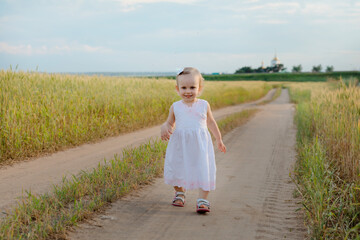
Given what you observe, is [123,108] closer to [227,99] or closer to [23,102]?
[23,102]

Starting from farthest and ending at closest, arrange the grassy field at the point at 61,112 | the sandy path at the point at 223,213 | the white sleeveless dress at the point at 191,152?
the grassy field at the point at 61,112 < the white sleeveless dress at the point at 191,152 < the sandy path at the point at 223,213

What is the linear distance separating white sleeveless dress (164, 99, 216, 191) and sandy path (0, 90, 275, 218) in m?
1.87

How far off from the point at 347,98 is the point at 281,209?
172 inches

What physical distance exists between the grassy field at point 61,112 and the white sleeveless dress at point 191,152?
12.4 feet

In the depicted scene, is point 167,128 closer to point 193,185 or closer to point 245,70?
point 193,185

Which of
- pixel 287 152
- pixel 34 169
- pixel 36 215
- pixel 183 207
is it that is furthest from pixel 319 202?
pixel 34 169

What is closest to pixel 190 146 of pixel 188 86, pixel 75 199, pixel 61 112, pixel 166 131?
pixel 166 131

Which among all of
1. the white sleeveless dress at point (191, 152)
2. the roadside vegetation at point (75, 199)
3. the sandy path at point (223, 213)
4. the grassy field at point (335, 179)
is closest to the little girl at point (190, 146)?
the white sleeveless dress at point (191, 152)

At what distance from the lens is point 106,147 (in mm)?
8016

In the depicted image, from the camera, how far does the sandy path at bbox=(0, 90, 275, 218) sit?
496cm

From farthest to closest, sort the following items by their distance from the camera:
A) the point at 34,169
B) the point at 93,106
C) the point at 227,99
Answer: the point at 227,99
the point at 93,106
the point at 34,169

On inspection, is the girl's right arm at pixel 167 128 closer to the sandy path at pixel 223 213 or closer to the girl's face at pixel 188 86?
the girl's face at pixel 188 86

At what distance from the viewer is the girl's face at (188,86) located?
4.00 m

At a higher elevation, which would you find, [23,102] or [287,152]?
[23,102]
